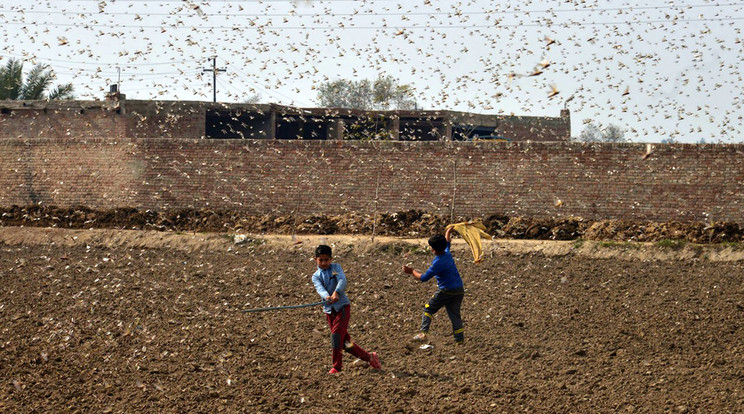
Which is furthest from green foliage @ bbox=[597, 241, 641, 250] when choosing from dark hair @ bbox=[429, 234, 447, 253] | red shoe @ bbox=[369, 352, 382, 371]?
red shoe @ bbox=[369, 352, 382, 371]

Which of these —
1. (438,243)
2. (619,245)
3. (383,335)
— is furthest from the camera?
(619,245)

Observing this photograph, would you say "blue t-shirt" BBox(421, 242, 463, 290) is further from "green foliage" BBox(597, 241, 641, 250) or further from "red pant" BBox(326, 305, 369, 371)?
"green foliage" BBox(597, 241, 641, 250)

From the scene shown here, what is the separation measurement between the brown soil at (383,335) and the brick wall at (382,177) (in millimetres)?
2510

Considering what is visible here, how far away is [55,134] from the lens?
93.5 ft

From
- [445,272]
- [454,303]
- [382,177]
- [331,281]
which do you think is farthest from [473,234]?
[382,177]

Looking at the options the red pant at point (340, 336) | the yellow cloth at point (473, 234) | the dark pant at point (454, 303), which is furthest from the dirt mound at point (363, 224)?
the red pant at point (340, 336)

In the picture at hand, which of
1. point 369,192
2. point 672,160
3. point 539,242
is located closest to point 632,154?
point 672,160

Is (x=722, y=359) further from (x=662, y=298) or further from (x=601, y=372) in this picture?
(x=662, y=298)

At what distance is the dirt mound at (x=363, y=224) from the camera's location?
56.9 feet

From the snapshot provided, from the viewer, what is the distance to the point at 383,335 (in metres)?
9.73

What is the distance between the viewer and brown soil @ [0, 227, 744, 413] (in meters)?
7.37

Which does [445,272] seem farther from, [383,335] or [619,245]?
[619,245]

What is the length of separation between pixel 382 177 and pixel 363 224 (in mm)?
1317

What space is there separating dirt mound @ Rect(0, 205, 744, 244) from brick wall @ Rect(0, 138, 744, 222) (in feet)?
1.43
